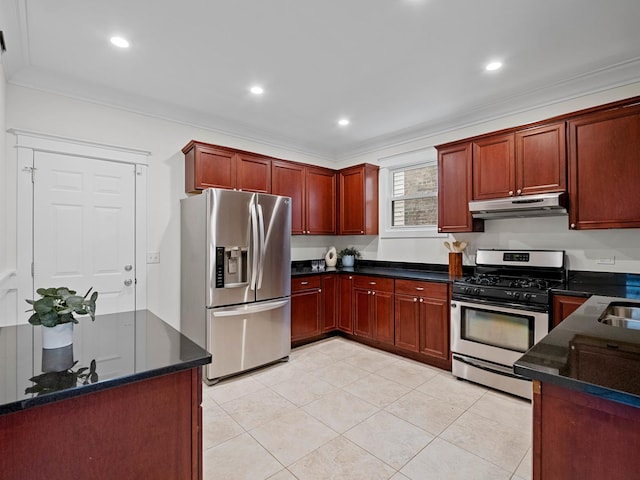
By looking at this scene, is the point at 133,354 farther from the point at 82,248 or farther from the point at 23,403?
the point at 82,248

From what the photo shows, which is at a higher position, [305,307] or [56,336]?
[56,336]

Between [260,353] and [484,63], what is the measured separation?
130 inches

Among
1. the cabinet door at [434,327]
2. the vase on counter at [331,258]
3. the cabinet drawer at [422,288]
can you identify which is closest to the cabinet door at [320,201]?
the vase on counter at [331,258]

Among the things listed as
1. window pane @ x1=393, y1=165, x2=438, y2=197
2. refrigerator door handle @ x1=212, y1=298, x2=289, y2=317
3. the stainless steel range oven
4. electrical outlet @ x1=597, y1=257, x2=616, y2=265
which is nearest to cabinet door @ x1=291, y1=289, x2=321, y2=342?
refrigerator door handle @ x1=212, y1=298, x2=289, y2=317

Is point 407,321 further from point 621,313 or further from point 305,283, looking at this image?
point 621,313

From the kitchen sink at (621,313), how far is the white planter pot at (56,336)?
2436 mm

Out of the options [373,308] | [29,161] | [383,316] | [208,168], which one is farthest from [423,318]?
[29,161]

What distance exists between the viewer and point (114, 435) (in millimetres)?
1048

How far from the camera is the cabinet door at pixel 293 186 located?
13.3ft

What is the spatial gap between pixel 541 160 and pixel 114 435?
11.5 ft

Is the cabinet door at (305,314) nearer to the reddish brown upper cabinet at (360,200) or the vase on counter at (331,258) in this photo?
the vase on counter at (331,258)

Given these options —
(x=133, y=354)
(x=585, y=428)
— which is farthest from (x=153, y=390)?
(x=585, y=428)

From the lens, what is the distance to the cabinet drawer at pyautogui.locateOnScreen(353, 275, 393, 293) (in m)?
3.72

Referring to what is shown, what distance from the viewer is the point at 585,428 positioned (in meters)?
0.89
